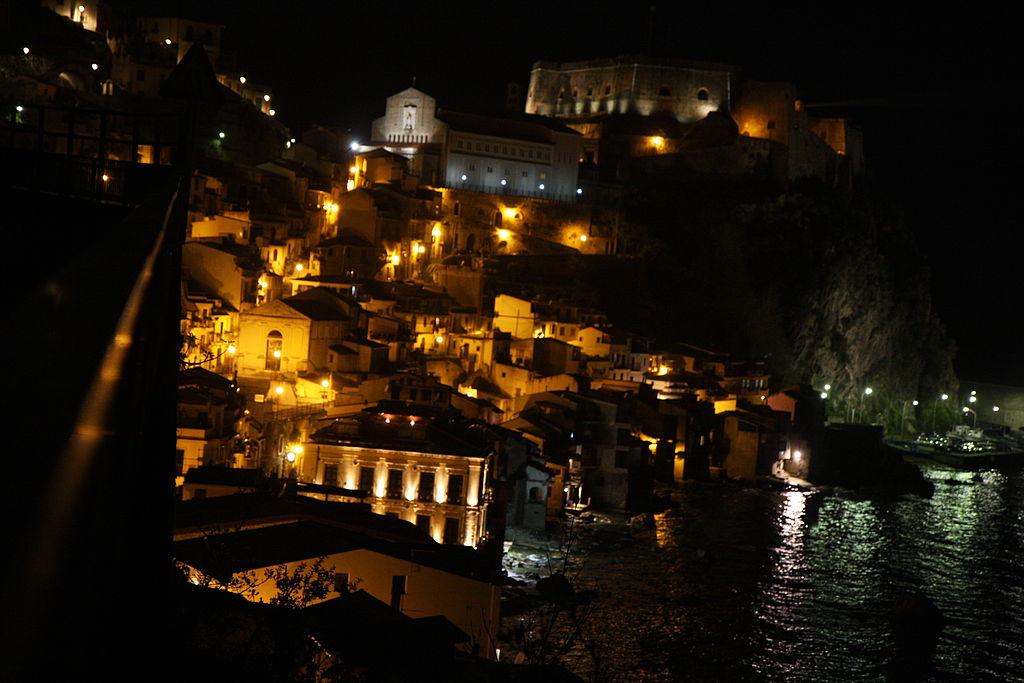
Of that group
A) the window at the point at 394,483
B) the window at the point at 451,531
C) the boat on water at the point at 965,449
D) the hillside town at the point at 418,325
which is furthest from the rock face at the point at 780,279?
the window at the point at 394,483

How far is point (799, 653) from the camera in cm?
1753

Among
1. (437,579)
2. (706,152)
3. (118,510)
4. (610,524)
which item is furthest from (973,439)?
(118,510)

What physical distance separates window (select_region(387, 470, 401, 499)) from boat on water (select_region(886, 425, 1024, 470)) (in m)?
28.3

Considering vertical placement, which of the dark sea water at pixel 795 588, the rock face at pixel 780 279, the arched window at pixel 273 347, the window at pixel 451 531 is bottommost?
the dark sea water at pixel 795 588

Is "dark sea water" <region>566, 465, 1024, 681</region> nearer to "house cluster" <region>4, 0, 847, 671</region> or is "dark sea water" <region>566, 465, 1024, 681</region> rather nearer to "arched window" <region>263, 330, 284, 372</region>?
"house cluster" <region>4, 0, 847, 671</region>

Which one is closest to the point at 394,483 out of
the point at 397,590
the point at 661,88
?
the point at 397,590

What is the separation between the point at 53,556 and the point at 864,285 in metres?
45.7

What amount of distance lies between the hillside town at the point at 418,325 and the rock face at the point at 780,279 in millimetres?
1164

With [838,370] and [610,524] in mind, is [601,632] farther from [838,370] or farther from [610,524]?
[838,370]

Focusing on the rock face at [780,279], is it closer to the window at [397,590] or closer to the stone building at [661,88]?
the stone building at [661,88]

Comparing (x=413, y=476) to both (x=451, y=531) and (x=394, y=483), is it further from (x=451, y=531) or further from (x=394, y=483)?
(x=451, y=531)

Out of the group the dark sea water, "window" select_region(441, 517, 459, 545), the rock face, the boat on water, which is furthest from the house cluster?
the boat on water

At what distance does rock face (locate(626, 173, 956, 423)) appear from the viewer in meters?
40.8

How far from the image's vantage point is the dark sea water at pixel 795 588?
1698 cm
